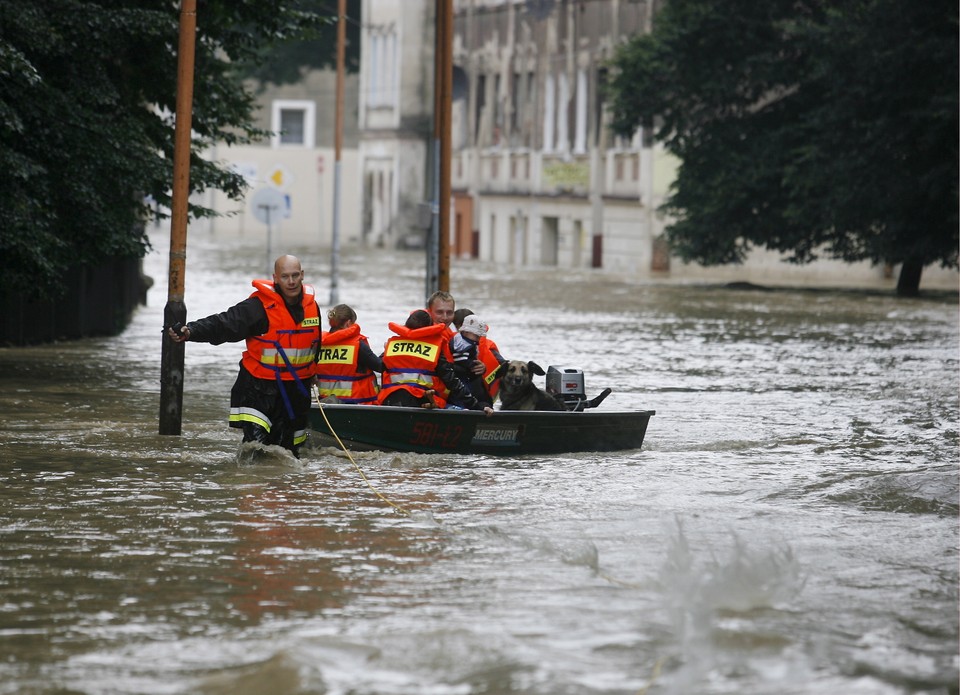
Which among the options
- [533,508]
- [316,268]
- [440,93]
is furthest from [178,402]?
[316,268]

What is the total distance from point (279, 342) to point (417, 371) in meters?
1.37

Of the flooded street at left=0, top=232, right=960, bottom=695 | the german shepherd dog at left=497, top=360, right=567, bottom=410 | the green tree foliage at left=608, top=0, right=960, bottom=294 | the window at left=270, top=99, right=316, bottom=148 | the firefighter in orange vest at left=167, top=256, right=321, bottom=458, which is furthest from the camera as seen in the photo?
the window at left=270, top=99, right=316, bottom=148

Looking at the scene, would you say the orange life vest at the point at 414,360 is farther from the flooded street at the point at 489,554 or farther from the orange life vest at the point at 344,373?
the flooded street at the point at 489,554

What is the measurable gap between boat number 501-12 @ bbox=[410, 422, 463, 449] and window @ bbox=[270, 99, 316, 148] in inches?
3404

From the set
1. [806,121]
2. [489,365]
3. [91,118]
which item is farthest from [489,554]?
[806,121]

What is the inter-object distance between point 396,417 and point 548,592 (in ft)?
17.1

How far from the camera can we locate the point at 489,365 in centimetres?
1602

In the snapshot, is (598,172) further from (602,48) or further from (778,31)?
(778,31)

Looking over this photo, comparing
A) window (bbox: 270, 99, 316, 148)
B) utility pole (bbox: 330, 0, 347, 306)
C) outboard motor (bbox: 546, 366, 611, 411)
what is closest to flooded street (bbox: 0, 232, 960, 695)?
outboard motor (bbox: 546, 366, 611, 411)

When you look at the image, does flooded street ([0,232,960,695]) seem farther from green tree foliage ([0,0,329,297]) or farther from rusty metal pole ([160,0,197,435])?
green tree foliage ([0,0,329,297])

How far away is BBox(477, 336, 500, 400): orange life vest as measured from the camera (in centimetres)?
1592

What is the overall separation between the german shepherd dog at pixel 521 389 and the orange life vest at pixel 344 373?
1.06 m

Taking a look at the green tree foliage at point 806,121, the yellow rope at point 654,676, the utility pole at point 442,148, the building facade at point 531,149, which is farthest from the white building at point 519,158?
the yellow rope at point 654,676

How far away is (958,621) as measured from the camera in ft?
30.1
